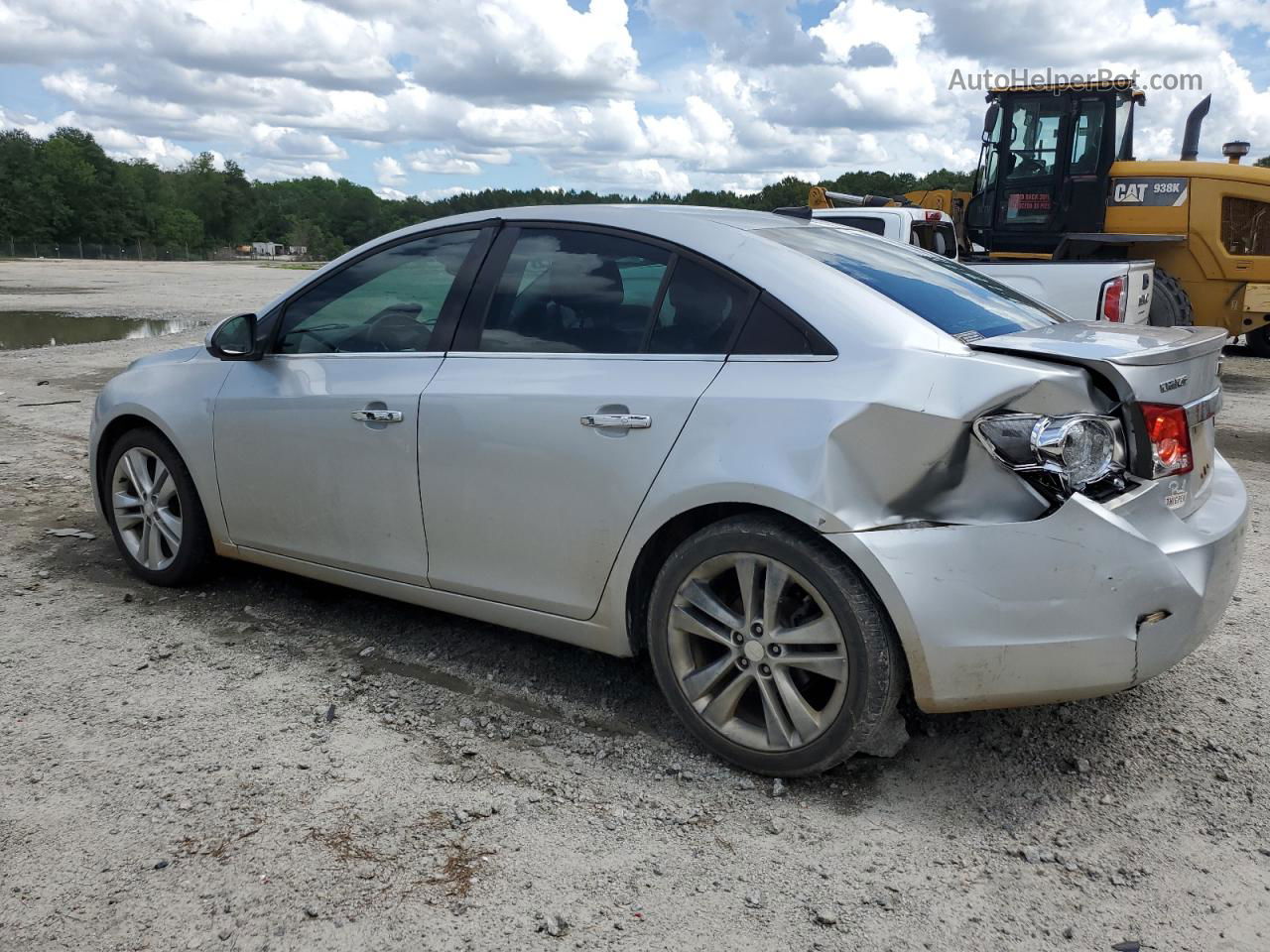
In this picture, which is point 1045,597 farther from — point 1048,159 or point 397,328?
point 1048,159

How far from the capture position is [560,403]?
3352 millimetres

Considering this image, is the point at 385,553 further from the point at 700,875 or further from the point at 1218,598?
the point at 1218,598

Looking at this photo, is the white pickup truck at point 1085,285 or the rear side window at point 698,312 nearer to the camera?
the rear side window at point 698,312

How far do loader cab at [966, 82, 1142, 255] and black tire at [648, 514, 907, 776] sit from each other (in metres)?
11.9

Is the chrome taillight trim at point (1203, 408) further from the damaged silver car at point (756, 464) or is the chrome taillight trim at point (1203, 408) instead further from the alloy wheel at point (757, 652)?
the alloy wheel at point (757, 652)

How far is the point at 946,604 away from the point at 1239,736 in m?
1.36

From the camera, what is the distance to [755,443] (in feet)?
9.67

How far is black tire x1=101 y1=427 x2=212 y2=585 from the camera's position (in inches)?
181

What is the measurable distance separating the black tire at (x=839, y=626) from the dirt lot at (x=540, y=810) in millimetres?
112

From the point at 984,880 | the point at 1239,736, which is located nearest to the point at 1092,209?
the point at 1239,736

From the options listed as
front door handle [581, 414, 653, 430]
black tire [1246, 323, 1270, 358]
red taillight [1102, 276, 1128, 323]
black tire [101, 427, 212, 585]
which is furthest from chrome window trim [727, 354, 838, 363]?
black tire [1246, 323, 1270, 358]

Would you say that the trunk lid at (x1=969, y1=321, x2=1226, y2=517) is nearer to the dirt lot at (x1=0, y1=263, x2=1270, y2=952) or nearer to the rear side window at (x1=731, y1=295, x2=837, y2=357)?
the rear side window at (x1=731, y1=295, x2=837, y2=357)

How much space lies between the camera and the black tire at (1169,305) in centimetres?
1196

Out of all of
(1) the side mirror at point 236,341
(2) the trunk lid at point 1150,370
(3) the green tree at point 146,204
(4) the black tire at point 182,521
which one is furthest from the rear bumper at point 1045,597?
(3) the green tree at point 146,204
